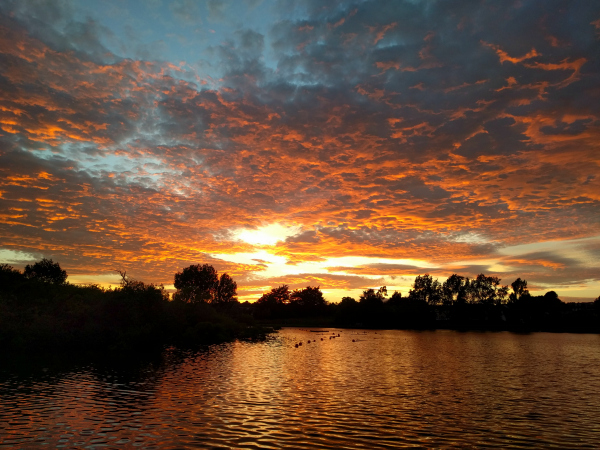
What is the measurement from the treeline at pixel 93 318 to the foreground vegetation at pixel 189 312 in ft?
0.39

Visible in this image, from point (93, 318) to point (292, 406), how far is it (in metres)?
41.6

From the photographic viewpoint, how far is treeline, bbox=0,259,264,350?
5178cm

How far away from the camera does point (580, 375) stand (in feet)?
131

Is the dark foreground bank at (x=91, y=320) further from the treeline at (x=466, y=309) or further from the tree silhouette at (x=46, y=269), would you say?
the treeline at (x=466, y=309)

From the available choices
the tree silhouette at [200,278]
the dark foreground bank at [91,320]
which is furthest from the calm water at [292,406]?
the tree silhouette at [200,278]

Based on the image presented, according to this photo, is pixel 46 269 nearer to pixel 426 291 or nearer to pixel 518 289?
pixel 426 291

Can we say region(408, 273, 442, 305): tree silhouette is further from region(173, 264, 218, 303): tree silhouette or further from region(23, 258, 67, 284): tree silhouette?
region(23, 258, 67, 284): tree silhouette

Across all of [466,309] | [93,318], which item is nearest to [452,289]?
[466,309]

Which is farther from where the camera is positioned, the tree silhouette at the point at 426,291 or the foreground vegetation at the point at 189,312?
the tree silhouette at the point at 426,291

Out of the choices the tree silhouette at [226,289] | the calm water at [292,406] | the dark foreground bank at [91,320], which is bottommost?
the calm water at [292,406]

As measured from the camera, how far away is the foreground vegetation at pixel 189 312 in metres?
53.4

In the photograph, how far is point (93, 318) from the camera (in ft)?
181

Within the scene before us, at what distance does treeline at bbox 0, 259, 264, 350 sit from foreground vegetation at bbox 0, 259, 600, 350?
118 mm

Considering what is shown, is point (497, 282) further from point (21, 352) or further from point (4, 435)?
point (4, 435)
